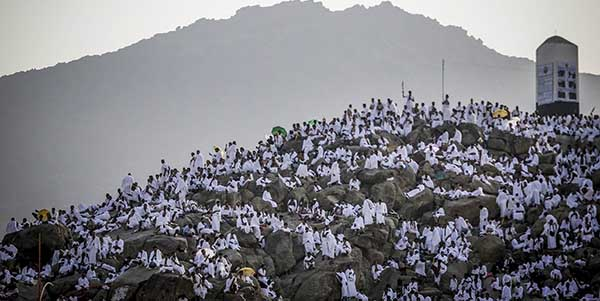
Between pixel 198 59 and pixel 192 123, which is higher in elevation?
pixel 198 59

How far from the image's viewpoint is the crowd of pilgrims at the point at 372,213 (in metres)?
35.8

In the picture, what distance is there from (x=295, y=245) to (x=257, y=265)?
2.67 metres


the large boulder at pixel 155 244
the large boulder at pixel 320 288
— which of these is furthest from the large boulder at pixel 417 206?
the large boulder at pixel 155 244

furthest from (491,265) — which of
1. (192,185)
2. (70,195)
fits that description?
(70,195)

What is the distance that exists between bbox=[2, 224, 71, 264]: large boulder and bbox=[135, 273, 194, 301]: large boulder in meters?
8.05

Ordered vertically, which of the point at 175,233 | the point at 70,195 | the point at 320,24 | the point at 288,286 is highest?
the point at 320,24

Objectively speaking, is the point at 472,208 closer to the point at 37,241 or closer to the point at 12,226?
the point at 37,241

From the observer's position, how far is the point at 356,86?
17650 centimetres

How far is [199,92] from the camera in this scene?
592ft

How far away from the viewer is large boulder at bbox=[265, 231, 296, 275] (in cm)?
3797

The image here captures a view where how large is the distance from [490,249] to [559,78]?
26.7 meters

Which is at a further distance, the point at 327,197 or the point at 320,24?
the point at 320,24

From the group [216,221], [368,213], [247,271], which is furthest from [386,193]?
[247,271]

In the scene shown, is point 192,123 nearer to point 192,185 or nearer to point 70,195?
point 70,195
